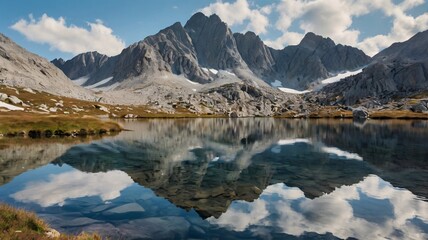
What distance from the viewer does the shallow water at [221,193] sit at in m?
20.7

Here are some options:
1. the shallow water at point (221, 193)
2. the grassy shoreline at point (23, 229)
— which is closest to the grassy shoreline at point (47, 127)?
the shallow water at point (221, 193)

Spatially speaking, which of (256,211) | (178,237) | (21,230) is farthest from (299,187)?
(21,230)

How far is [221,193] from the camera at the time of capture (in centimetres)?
2925

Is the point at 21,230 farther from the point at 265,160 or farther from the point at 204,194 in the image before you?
the point at 265,160

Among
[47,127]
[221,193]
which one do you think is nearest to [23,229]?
[221,193]

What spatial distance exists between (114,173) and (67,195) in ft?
32.0

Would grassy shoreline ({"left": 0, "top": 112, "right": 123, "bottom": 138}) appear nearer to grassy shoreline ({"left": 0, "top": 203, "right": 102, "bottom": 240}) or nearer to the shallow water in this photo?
the shallow water

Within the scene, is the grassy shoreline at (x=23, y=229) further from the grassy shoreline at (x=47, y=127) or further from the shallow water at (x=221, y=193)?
the grassy shoreline at (x=47, y=127)

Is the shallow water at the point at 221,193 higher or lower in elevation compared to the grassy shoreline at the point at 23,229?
lower

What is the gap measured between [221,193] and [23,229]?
59.0ft

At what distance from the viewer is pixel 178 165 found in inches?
1722

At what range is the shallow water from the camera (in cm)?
2072

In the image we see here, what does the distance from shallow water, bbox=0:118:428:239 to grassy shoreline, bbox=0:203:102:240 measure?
13.9ft

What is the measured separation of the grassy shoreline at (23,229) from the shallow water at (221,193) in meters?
4.23
